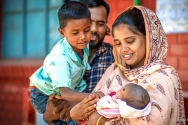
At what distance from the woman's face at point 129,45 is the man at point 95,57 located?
668 mm

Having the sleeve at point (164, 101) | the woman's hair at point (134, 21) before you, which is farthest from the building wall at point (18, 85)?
the sleeve at point (164, 101)

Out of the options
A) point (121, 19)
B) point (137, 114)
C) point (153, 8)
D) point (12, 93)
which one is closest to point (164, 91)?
point (137, 114)

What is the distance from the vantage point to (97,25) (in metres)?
3.57

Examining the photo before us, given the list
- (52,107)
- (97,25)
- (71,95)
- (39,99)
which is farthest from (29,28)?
(71,95)

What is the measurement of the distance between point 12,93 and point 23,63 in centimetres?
66

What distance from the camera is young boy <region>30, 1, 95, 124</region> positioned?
3.00 metres

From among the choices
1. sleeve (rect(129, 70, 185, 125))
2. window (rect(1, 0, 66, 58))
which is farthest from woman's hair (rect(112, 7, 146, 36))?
window (rect(1, 0, 66, 58))

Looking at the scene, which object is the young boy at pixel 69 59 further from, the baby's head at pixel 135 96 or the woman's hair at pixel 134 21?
the baby's head at pixel 135 96

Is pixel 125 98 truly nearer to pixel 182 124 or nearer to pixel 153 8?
pixel 182 124

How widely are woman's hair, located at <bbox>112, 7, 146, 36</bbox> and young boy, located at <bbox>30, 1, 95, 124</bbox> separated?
1.33ft

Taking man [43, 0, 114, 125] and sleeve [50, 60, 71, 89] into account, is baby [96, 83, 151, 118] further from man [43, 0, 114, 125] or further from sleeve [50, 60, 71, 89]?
man [43, 0, 114, 125]

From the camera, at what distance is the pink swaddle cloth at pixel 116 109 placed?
2.29 meters

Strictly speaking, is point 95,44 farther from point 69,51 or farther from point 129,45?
point 129,45

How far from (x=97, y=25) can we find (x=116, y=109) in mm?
1315
